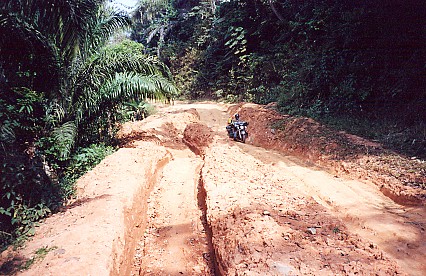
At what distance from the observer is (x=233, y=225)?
3.88m

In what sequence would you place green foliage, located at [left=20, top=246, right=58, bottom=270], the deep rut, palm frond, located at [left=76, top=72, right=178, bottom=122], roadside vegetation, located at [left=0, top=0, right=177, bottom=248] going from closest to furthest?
green foliage, located at [left=20, top=246, right=58, bottom=270], the deep rut, roadside vegetation, located at [left=0, top=0, right=177, bottom=248], palm frond, located at [left=76, top=72, right=178, bottom=122]

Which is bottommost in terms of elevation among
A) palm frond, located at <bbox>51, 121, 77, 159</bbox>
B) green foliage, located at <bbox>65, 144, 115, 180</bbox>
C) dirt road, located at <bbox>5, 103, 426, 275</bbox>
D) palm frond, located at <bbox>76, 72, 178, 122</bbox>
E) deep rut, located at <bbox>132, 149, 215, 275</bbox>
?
deep rut, located at <bbox>132, 149, 215, 275</bbox>

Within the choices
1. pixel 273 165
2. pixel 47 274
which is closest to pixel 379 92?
pixel 273 165

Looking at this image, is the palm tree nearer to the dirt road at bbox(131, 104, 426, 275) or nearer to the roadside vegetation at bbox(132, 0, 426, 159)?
the dirt road at bbox(131, 104, 426, 275)

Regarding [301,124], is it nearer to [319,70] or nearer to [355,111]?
[355,111]

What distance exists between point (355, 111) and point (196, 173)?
245 inches

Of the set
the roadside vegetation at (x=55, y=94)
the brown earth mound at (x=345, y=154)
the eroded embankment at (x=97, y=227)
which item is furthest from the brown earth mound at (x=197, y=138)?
the eroded embankment at (x=97, y=227)

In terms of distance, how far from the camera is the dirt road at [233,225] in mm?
3135

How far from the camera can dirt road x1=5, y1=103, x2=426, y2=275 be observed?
3.13 meters

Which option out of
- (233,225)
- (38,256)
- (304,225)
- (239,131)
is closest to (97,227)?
(38,256)

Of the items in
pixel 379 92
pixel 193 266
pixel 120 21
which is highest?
pixel 120 21

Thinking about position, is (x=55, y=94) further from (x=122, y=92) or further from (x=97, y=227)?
(x=97, y=227)

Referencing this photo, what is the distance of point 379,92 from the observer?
934cm

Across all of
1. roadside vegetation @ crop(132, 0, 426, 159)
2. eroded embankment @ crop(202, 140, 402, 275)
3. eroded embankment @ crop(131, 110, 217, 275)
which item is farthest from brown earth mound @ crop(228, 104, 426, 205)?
eroded embankment @ crop(131, 110, 217, 275)
